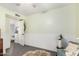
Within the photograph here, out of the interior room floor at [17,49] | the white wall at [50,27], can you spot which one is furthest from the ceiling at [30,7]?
the interior room floor at [17,49]

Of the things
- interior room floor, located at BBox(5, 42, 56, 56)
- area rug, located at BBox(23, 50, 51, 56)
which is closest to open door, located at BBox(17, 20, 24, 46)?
interior room floor, located at BBox(5, 42, 56, 56)

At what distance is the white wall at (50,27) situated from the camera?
187 centimetres

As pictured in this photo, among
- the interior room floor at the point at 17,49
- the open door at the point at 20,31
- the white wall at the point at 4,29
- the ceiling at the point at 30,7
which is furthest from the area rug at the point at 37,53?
the ceiling at the point at 30,7

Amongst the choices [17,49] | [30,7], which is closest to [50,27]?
[30,7]

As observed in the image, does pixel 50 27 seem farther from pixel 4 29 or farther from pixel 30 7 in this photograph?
pixel 4 29

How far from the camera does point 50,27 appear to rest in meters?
1.90

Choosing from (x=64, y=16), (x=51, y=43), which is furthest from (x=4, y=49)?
(x=64, y=16)

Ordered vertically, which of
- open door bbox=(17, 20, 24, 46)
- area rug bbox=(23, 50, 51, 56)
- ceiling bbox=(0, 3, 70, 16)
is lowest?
area rug bbox=(23, 50, 51, 56)

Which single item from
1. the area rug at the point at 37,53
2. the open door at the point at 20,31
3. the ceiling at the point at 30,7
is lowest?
the area rug at the point at 37,53

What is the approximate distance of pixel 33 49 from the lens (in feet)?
6.23

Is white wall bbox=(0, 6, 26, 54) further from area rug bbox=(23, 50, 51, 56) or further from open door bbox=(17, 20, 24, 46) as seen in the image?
area rug bbox=(23, 50, 51, 56)

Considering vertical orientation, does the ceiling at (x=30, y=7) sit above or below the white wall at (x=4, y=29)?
above

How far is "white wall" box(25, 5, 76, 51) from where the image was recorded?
187 centimetres

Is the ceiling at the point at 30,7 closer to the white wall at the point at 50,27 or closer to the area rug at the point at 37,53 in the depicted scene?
the white wall at the point at 50,27
